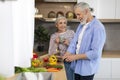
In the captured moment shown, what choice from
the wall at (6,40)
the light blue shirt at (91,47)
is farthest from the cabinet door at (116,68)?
the wall at (6,40)

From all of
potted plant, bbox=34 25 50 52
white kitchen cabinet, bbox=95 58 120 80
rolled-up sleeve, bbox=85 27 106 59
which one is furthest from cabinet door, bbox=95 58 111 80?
rolled-up sleeve, bbox=85 27 106 59

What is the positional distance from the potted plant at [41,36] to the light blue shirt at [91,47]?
174 centimetres

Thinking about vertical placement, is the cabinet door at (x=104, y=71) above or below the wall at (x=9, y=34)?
below

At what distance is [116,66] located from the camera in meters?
4.07

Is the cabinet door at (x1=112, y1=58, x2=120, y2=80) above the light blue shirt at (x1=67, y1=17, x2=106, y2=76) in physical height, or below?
below

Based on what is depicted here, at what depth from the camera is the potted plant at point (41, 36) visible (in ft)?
14.4

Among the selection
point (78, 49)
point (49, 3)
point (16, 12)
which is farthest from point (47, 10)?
point (16, 12)

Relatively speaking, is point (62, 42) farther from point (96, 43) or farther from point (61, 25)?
point (96, 43)

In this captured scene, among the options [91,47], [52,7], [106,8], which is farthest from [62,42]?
[52,7]

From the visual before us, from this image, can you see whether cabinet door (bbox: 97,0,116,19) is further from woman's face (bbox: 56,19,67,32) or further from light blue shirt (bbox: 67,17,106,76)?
light blue shirt (bbox: 67,17,106,76)

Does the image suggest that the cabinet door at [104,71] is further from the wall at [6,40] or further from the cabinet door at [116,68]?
the wall at [6,40]

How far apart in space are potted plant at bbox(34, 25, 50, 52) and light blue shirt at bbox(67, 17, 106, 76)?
174 cm

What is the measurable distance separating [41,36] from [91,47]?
1.99m

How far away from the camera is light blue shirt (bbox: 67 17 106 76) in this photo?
2.50m
